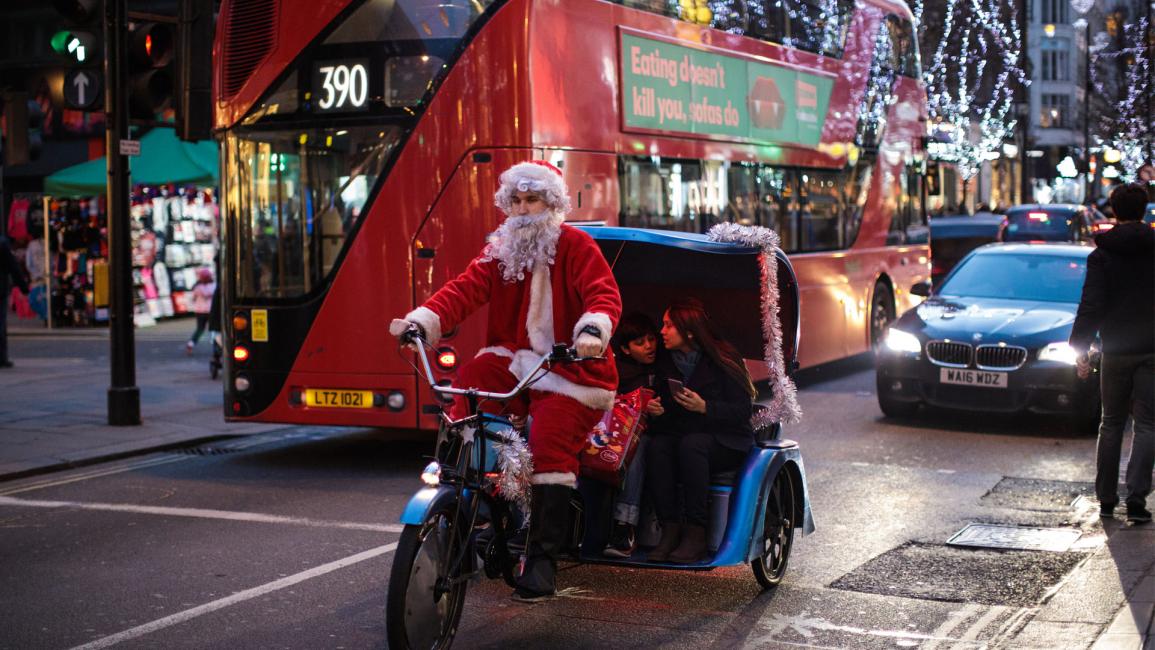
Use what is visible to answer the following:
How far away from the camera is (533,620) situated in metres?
6.22

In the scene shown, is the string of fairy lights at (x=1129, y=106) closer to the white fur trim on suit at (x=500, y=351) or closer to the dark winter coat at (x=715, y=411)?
the dark winter coat at (x=715, y=411)

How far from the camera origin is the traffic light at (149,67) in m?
12.6

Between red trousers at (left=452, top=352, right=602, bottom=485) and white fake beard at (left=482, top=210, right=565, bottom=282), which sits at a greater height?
white fake beard at (left=482, top=210, right=565, bottom=282)

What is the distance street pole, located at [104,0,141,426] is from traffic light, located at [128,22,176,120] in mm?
82

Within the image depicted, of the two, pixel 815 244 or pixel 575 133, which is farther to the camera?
pixel 815 244

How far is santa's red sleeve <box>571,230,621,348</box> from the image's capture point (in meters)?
5.56

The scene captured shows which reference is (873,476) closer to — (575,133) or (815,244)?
(575,133)

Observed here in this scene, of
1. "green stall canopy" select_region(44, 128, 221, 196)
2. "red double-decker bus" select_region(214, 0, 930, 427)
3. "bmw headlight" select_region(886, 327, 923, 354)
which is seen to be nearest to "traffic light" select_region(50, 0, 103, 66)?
"red double-decker bus" select_region(214, 0, 930, 427)

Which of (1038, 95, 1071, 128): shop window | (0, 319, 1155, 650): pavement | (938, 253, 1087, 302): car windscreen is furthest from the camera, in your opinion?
(1038, 95, 1071, 128): shop window

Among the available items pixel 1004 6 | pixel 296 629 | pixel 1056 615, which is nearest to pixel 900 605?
pixel 1056 615

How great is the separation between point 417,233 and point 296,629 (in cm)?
456

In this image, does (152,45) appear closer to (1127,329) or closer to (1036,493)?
(1036,493)

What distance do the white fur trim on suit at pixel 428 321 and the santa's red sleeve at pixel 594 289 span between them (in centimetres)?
56

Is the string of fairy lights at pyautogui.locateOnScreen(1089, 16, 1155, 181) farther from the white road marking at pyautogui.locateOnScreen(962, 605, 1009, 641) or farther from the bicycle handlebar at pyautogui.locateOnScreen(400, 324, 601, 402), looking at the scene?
the bicycle handlebar at pyautogui.locateOnScreen(400, 324, 601, 402)
